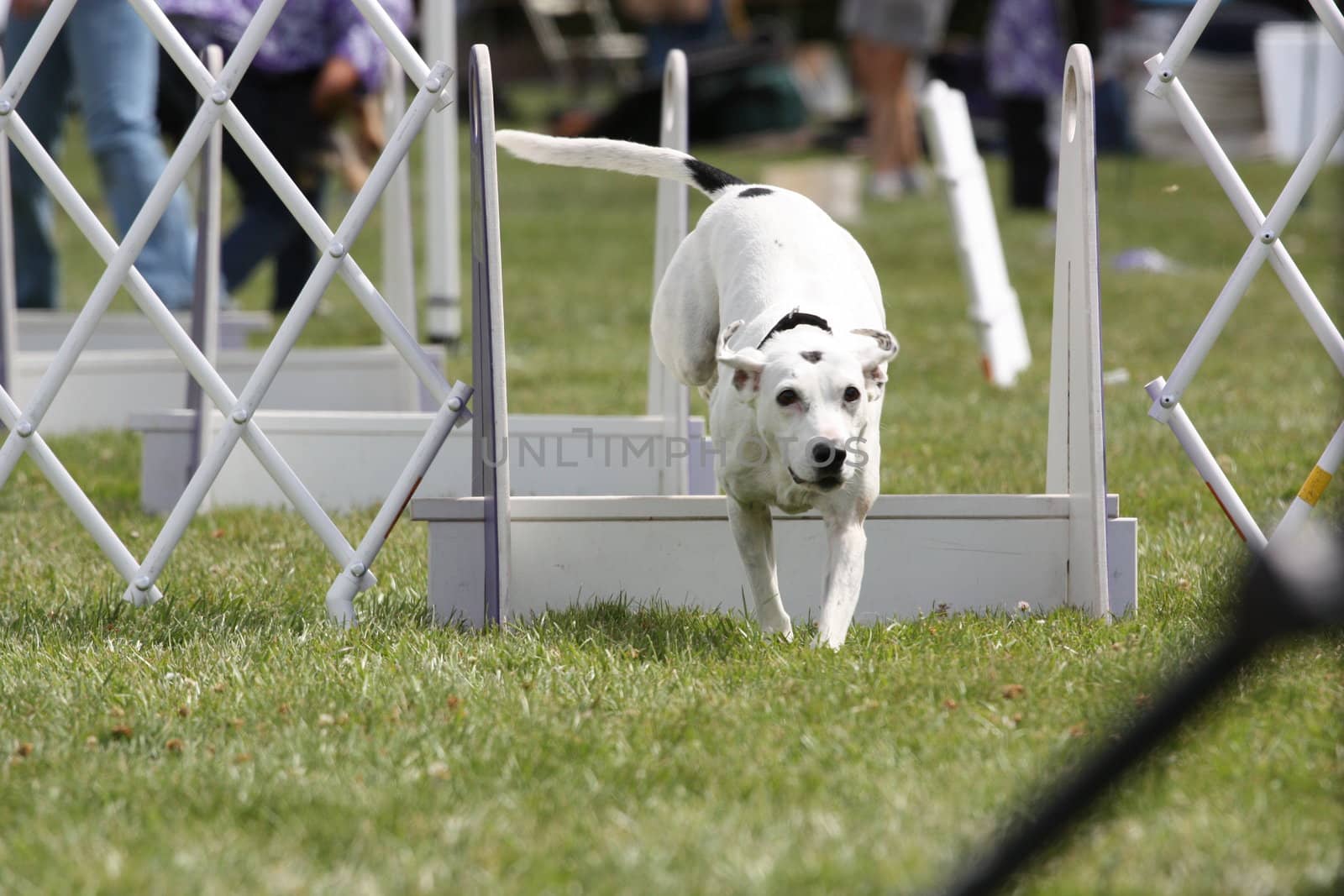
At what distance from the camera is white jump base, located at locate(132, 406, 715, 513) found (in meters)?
5.19

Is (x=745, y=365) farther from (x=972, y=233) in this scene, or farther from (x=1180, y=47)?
(x=972, y=233)

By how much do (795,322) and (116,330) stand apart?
4900mm

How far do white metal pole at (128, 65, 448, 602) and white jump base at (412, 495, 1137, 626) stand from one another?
25.8 inches

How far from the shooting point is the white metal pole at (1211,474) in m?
3.72

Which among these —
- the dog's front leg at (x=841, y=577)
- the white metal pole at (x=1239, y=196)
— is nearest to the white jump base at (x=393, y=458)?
the dog's front leg at (x=841, y=577)

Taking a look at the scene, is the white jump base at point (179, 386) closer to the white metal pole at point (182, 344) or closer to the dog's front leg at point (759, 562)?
the white metal pole at point (182, 344)

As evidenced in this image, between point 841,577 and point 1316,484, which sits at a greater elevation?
point 1316,484

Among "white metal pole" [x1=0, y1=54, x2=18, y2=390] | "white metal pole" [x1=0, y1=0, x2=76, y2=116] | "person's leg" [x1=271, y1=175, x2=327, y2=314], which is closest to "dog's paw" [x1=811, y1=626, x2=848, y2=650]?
"white metal pole" [x1=0, y1=0, x2=76, y2=116]

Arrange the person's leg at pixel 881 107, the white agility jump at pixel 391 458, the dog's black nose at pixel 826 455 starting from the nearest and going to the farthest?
the dog's black nose at pixel 826 455
the white agility jump at pixel 391 458
the person's leg at pixel 881 107

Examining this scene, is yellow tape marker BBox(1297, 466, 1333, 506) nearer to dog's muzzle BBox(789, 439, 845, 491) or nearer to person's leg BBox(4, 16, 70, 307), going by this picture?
dog's muzzle BBox(789, 439, 845, 491)

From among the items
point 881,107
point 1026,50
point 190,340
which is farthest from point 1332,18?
point 881,107

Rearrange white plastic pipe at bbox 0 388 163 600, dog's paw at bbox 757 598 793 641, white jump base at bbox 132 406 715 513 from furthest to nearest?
1. white jump base at bbox 132 406 715 513
2. white plastic pipe at bbox 0 388 163 600
3. dog's paw at bbox 757 598 793 641

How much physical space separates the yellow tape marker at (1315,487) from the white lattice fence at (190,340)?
191 cm

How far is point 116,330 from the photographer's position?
7.60 metres
